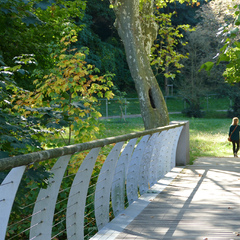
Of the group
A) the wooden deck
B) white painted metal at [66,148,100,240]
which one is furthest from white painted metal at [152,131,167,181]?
A: white painted metal at [66,148,100,240]

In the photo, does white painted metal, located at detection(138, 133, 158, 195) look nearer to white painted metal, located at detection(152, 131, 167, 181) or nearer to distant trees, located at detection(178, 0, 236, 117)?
white painted metal, located at detection(152, 131, 167, 181)

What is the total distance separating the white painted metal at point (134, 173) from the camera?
6.61 metres

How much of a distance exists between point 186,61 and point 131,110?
7866 millimetres

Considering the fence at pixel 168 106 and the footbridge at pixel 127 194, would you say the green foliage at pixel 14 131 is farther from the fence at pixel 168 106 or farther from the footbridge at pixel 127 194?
the fence at pixel 168 106

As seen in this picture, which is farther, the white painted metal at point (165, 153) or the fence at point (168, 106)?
the fence at point (168, 106)

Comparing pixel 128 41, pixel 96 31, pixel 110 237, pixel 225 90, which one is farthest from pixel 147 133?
pixel 96 31

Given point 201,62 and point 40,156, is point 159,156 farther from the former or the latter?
point 201,62

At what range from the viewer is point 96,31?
55906 millimetres

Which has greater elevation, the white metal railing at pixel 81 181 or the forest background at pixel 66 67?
the forest background at pixel 66 67

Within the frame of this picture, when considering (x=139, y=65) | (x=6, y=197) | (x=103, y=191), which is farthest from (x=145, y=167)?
(x=139, y=65)

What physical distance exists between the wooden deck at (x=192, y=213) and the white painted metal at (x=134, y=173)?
325 mm

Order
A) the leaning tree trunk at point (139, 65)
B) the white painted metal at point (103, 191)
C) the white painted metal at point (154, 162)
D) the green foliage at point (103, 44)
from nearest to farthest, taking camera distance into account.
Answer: the white painted metal at point (103, 191)
the white painted metal at point (154, 162)
the leaning tree trunk at point (139, 65)
the green foliage at point (103, 44)

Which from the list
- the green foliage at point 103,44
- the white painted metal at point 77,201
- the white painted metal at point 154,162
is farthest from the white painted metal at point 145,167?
the green foliage at point 103,44

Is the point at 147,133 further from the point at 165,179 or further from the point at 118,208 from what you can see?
the point at 165,179
